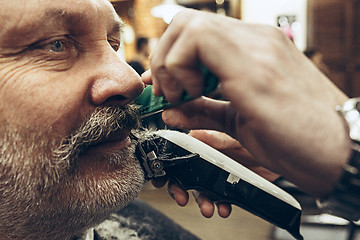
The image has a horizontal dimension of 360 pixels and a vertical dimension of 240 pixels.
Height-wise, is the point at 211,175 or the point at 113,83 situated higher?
the point at 113,83

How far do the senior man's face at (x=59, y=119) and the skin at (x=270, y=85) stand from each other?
36cm

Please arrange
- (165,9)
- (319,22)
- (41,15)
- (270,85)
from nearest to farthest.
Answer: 1. (270,85)
2. (41,15)
3. (319,22)
4. (165,9)

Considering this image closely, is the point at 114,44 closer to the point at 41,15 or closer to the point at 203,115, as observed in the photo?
the point at 41,15

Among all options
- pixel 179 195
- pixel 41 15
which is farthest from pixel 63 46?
pixel 179 195

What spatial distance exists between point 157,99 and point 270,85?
42 centimetres

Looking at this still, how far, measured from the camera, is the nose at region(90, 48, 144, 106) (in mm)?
1040

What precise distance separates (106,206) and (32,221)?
230 mm

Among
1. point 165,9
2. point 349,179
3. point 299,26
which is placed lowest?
point 299,26

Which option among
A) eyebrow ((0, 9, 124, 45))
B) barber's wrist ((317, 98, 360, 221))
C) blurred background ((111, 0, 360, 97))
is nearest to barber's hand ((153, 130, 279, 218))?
barber's wrist ((317, 98, 360, 221))

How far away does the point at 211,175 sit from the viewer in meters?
1.11

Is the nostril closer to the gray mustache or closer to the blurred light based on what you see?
the gray mustache

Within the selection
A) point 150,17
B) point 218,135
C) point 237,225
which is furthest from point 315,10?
point 218,135

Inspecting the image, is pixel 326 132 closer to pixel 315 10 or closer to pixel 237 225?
pixel 237 225

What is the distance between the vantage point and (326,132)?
713 mm
